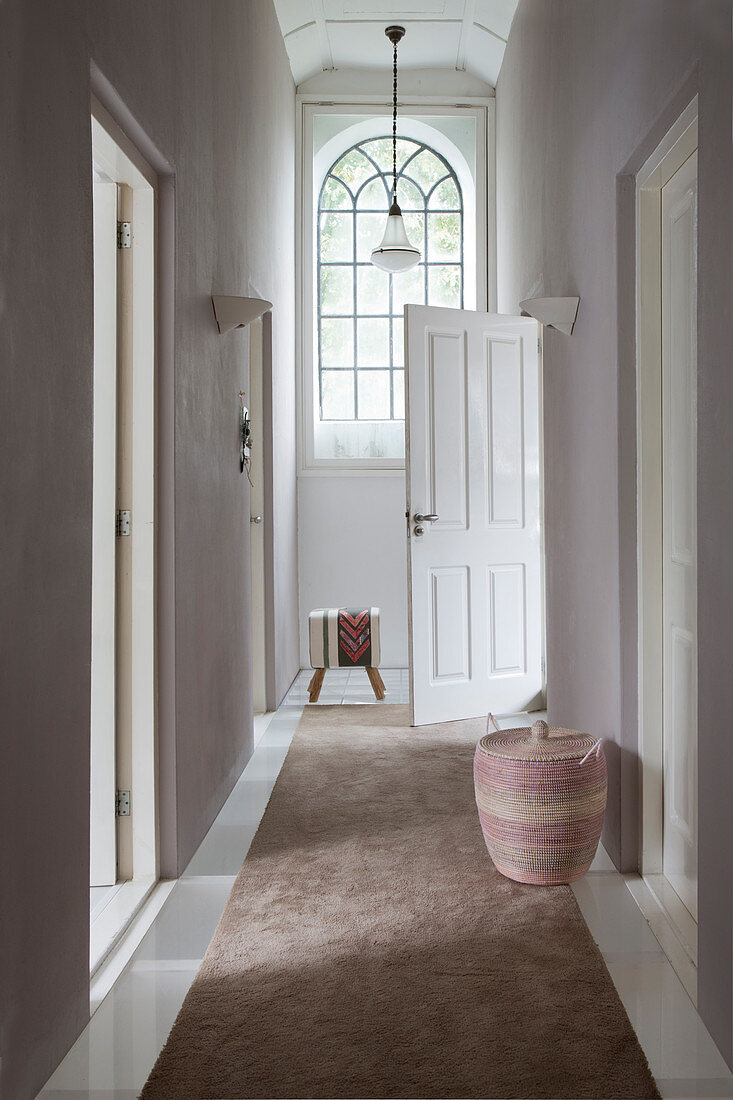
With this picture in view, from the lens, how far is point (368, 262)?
639 centimetres

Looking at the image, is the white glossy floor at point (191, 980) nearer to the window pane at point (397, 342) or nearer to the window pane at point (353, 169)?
the window pane at point (397, 342)

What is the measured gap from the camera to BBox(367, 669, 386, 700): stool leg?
17.0ft

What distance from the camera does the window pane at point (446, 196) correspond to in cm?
637

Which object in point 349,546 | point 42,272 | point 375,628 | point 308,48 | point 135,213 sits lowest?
point 375,628

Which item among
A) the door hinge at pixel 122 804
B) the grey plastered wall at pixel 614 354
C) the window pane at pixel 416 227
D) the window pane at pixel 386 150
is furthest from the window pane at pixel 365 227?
the door hinge at pixel 122 804

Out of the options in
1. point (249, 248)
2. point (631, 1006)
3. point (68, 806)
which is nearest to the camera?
point (68, 806)

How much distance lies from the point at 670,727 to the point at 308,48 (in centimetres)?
486

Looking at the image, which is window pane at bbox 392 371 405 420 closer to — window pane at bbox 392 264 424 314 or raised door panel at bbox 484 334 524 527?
window pane at bbox 392 264 424 314

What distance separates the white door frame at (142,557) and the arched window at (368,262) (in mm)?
3719

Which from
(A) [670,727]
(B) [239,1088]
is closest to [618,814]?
(A) [670,727]

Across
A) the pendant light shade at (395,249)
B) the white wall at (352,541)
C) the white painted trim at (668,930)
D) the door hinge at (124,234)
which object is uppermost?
the pendant light shade at (395,249)

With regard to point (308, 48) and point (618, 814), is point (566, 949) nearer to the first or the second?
point (618, 814)

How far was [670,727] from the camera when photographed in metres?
2.58

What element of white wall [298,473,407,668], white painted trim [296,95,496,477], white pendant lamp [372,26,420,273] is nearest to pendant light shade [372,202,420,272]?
white pendant lamp [372,26,420,273]
